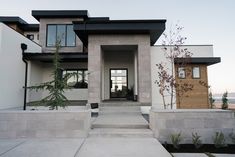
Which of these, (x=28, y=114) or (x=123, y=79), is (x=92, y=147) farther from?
Result: (x=123, y=79)

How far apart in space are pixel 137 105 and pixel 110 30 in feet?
14.0

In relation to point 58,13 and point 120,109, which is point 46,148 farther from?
point 58,13

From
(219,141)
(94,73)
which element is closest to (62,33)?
(94,73)

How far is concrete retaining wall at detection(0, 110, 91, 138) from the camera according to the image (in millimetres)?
5375

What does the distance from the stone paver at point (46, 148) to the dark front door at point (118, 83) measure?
7795mm

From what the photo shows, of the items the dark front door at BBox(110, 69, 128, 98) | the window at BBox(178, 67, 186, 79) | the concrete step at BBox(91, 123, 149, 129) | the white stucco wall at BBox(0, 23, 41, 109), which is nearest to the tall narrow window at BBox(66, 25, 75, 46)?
the white stucco wall at BBox(0, 23, 41, 109)

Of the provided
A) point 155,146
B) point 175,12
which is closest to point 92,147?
point 155,146

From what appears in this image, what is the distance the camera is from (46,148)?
4.39 m

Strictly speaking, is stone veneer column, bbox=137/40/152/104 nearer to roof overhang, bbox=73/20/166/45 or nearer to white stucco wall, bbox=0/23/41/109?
roof overhang, bbox=73/20/166/45

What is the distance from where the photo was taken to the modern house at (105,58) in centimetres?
918

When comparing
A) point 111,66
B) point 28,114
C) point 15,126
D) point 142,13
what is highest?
point 142,13

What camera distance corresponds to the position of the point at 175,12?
12.5 meters

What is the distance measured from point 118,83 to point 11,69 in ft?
22.7

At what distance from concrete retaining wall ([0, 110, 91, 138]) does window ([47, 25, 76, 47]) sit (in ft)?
33.0
